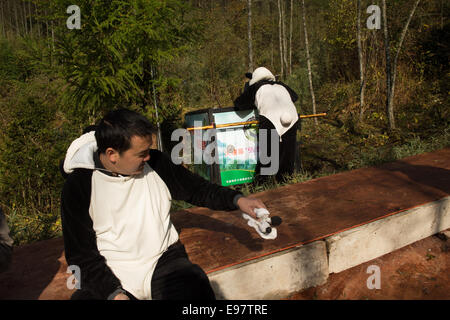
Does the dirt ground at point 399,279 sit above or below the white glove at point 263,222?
below

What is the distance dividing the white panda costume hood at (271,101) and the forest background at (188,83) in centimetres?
86

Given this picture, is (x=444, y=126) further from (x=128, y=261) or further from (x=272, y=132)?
(x=128, y=261)

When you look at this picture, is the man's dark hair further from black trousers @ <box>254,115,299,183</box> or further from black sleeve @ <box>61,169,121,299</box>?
black trousers @ <box>254,115,299,183</box>

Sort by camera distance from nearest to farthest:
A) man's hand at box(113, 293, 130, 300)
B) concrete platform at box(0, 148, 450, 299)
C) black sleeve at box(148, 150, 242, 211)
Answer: man's hand at box(113, 293, 130, 300) < black sleeve at box(148, 150, 242, 211) < concrete platform at box(0, 148, 450, 299)

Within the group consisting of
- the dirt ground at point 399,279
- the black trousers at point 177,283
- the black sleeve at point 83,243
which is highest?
the black sleeve at point 83,243

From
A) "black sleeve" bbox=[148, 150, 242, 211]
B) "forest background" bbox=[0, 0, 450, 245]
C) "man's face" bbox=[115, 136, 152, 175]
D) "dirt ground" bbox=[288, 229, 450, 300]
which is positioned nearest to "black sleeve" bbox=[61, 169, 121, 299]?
"man's face" bbox=[115, 136, 152, 175]

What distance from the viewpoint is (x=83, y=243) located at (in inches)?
67.6

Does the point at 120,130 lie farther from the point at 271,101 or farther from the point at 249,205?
the point at 271,101

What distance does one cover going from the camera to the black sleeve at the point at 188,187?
205cm

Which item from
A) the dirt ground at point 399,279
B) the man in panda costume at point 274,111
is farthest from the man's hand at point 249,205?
the man in panda costume at point 274,111

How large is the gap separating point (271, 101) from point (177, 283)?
12.2 ft

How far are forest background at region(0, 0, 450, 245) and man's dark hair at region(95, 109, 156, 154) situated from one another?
99.9 inches

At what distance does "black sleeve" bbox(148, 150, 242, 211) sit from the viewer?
205 cm

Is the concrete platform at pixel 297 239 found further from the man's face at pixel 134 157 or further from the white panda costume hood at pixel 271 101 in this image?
the white panda costume hood at pixel 271 101
